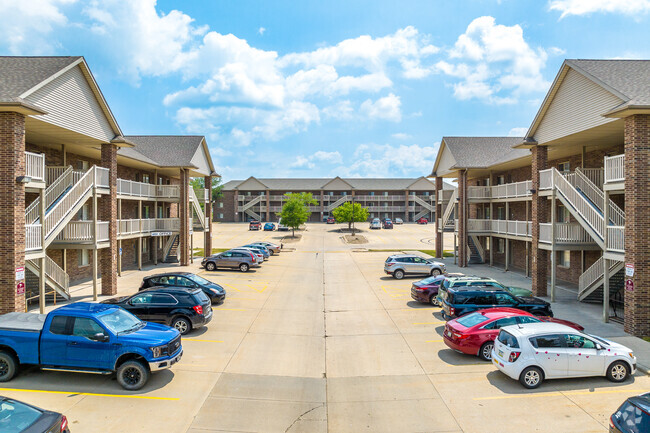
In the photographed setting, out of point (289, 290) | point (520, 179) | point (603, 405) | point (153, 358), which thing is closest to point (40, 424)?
point (153, 358)

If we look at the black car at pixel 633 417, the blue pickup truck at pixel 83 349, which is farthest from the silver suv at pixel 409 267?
the black car at pixel 633 417

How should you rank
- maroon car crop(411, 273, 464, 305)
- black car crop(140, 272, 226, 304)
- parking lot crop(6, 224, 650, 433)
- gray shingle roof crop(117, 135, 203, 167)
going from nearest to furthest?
parking lot crop(6, 224, 650, 433), black car crop(140, 272, 226, 304), maroon car crop(411, 273, 464, 305), gray shingle roof crop(117, 135, 203, 167)

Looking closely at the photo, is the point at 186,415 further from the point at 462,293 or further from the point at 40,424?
the point at 462,293

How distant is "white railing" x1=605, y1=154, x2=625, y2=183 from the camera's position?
1639 cm

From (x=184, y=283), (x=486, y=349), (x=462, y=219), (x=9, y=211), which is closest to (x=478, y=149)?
(x=462, y=219)

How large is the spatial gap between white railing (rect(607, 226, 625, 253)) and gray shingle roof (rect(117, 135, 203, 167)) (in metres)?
27.0

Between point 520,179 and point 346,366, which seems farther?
point 520,179

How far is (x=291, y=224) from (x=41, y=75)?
4564cm

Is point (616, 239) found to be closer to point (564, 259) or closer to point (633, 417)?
point (564, 259)

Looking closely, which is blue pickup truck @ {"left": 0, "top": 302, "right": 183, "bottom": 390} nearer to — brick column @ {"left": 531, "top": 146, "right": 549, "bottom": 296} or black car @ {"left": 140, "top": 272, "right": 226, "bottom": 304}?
black car @ {"left": 140, "top": 272, "right": 226, "bottom": 304}

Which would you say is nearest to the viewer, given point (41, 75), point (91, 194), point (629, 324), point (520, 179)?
point (629, 324)

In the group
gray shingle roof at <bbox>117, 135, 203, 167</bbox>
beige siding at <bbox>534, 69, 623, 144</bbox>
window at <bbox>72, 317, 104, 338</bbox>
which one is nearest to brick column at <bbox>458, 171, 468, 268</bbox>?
beige siding at <bbox>534, 69, 623, 144</bbox>

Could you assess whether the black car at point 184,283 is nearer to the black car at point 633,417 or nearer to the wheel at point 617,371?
the wheel at point 617,371

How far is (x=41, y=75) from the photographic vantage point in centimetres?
1686
